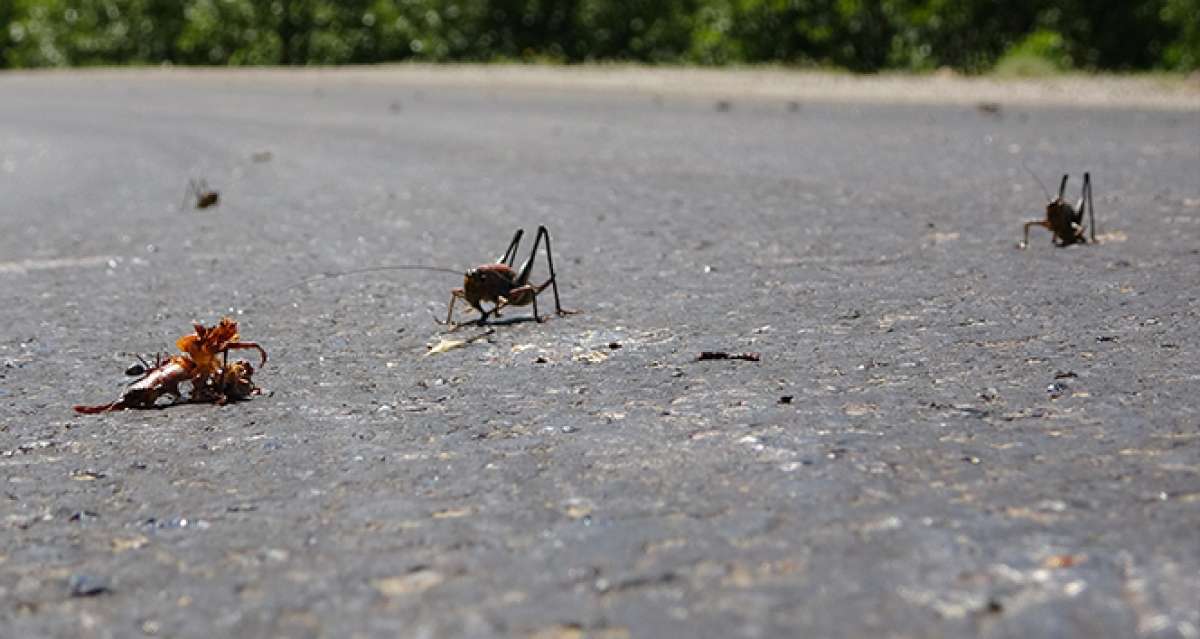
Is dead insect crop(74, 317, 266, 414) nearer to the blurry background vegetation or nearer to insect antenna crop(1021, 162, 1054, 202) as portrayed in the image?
insect antenna crop(1021, 162, 1054, 202)

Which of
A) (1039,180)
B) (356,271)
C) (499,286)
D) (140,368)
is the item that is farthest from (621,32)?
(140,368)

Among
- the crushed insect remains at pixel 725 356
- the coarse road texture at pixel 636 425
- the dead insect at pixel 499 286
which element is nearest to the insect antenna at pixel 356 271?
the coarse road texture at pixel 636 425

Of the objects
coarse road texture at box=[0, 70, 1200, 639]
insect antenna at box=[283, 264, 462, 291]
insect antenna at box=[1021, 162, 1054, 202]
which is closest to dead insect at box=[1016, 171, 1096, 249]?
coarse road texture at box=[0, 70, 1200, 639]

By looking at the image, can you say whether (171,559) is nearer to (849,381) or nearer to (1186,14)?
(849,381)

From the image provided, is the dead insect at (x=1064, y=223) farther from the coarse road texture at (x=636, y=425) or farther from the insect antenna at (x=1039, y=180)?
the insect antenna at (x=1039, y=180)

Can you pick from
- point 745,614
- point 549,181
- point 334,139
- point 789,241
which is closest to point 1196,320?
point 789,241

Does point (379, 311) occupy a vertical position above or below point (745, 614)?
below
